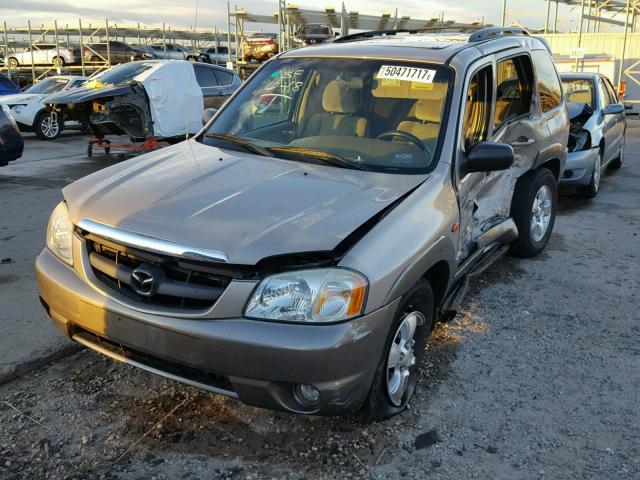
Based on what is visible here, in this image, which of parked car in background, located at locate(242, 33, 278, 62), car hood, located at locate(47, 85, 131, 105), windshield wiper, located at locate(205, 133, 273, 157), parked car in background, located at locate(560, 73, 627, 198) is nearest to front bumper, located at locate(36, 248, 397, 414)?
windshield wiper, located at locate(205, 133, 273, 157)

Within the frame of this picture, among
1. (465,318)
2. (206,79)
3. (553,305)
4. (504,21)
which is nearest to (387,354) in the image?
(465,318)

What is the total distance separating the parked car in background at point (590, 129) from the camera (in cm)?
776

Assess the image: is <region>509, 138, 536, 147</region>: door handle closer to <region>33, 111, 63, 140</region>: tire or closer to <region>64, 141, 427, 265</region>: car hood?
<region>64, 141, 427, 265</region>: car hood

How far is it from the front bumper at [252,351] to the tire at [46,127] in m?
13.2

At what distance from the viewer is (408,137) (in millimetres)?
3482

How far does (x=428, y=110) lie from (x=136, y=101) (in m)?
8.47

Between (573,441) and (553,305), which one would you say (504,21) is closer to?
(553,305)

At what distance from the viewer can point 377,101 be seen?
3.71m

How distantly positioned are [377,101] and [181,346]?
2.02m

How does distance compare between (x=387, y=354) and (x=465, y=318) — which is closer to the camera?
(x=387, y=354)

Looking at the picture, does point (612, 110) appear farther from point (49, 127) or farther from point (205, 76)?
point (49, 127)

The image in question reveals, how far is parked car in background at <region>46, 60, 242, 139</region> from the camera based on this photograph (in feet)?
35.2

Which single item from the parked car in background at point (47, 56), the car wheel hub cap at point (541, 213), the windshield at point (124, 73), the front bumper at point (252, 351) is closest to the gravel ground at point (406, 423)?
the front bumper at point (252, 351)

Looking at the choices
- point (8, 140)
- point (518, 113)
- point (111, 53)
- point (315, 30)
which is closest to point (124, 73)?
point (8, 140)
